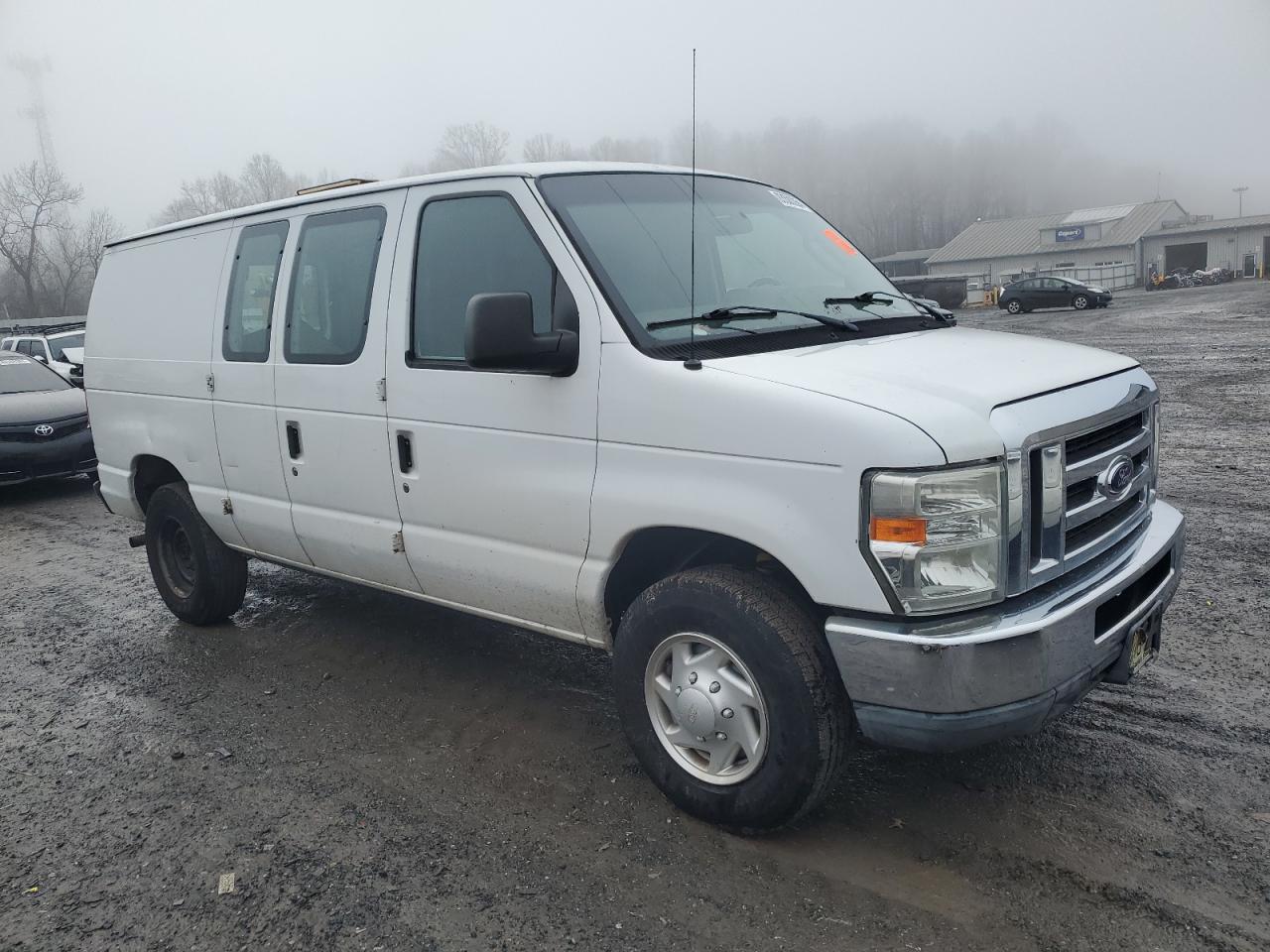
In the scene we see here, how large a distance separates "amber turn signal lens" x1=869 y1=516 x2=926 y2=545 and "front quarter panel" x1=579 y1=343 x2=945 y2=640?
0.21 feet

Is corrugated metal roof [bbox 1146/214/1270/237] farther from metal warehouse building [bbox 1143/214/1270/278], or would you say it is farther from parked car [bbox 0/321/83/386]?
parked car [bbox 0/321/83/386]

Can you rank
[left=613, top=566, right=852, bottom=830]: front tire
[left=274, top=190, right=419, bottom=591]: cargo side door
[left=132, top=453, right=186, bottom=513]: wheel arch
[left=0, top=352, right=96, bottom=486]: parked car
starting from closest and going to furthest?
[left=613, top=566, right=852, bottom=830]: front tire, [left=274, top=190, right=419, bottom=591]: cargo side door, [left=132, top=453, right=186, bottom=513]: wheel arch, [left=0, top=352, right=96, bottom=486]: parked car

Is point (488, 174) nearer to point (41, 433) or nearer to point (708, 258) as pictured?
point (708, 258)

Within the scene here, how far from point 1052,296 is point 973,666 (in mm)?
39124

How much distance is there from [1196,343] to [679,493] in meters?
19.4

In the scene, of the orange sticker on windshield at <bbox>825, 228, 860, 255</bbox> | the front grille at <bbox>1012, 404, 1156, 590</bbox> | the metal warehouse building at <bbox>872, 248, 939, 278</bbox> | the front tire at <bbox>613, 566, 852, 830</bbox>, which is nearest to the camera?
the front grille at <bbox>1012, 404, 1156, 590</bbox>

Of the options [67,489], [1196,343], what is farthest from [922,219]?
[67,489]

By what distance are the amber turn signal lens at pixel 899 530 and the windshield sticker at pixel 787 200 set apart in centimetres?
217

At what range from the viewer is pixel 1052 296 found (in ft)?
126

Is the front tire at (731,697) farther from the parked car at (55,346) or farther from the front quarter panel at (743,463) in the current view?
the parked car at (55,346)

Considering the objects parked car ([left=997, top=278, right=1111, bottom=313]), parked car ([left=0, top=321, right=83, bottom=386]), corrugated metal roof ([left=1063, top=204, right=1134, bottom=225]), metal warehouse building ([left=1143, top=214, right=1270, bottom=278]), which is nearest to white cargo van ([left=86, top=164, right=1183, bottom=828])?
parked car ([left=0, top=321, right=83, bottom=386])

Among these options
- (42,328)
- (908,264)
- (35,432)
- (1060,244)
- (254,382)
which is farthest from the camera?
(908,264)

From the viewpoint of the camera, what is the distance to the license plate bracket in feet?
10.4

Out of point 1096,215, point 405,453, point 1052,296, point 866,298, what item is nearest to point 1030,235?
point 1096,215
